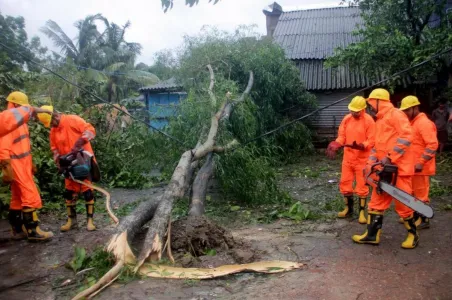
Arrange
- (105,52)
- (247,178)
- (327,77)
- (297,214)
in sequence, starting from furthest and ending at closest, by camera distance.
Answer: (105,52) < (327,77) < (247,178) < (297,214)

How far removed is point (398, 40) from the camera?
10203 mm

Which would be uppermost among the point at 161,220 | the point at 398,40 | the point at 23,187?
the point at 398,40

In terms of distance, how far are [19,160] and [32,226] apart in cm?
82

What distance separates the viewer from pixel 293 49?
50.5 ft

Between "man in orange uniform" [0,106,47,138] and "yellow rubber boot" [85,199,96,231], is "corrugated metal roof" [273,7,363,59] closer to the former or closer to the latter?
"yellow rubber boot" [85,199,96,231]

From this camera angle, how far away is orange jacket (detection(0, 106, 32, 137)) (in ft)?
15.8

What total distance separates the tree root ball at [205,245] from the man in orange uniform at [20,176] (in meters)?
1.75

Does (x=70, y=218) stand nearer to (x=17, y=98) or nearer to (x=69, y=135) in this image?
(x=69, y=135)

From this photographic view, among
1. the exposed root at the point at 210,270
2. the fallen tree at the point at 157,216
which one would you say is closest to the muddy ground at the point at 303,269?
the exposed root at the point at 210,270

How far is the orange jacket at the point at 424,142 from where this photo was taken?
4.98 m

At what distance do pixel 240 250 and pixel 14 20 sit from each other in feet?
69.5

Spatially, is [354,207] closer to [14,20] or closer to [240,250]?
[240,250]

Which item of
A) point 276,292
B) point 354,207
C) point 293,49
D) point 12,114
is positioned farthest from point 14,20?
point 276,292

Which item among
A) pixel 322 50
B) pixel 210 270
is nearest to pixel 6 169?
pixel 210 270
